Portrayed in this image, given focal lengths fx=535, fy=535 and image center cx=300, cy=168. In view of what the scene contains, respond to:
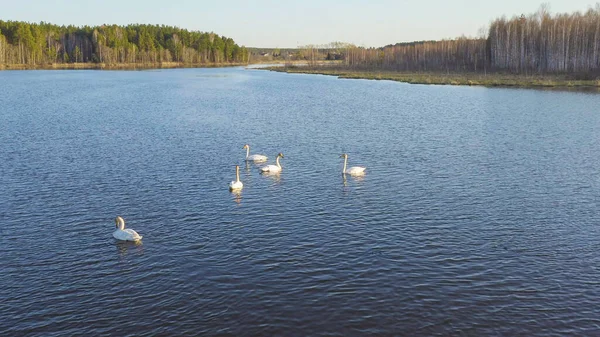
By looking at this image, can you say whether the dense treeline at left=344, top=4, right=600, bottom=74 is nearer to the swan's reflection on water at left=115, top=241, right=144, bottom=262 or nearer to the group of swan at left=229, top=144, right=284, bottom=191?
the group of swan at left=229, top=144, right=284, bottom=191

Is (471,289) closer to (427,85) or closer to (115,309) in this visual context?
(115,309)

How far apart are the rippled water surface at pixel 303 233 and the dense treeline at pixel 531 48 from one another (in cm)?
7595

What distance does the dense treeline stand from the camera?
398 feet

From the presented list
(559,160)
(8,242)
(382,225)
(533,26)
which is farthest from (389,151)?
(533,26)

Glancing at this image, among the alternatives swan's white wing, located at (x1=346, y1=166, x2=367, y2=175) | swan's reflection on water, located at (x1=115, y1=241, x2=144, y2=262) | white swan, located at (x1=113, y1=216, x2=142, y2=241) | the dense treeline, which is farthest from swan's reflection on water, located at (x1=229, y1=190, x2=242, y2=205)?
the dense treeline

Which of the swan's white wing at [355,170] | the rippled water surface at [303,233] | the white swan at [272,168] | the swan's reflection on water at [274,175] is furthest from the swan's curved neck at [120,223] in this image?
the swan's white wing at [355,170]

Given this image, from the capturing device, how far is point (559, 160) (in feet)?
139

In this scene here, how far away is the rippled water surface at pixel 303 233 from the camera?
18797 millimetres

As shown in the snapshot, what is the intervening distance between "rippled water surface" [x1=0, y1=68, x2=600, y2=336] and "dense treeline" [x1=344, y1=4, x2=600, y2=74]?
7595 cm

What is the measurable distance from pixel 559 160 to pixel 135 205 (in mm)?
32226

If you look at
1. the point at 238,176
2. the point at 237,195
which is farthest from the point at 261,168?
the point at 237,195

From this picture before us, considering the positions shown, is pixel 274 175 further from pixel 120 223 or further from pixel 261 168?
pixel 120 223

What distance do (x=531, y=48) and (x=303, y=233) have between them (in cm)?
12428

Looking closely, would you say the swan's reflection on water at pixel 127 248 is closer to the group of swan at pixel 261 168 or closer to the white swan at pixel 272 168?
the group of swan at pixel 261 168
